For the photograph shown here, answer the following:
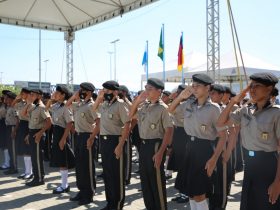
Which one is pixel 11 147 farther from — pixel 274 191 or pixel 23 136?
pixel 274 191

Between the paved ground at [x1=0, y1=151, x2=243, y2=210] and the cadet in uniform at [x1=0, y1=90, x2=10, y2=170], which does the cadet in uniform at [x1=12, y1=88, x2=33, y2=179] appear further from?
the cadet in uniform at [x1=0, y1=90, x2=10, y2=170]

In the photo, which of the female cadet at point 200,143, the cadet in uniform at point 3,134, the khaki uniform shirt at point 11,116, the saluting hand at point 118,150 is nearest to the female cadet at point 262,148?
the female cadet at point 200,143

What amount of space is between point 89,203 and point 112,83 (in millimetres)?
1954

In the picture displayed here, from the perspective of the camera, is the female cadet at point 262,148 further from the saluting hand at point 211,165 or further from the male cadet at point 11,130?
the male cadet at point 11,130

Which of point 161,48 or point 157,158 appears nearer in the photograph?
point 157,158

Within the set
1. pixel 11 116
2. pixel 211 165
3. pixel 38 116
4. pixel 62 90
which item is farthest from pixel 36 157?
pixel 211 165

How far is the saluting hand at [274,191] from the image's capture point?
2760mm

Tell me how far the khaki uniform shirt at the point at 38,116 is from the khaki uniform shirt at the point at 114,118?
88.2 inches

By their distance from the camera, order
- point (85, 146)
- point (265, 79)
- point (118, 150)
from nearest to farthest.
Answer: point (265, 79) → point (118, 150) → point (85, 146)

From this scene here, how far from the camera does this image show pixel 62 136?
6484 millimetres

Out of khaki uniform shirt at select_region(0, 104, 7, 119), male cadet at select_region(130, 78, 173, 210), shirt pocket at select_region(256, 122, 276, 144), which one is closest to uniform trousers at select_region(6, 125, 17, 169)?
khaki uniform shirt at select_region(0, 104, 7, 119)

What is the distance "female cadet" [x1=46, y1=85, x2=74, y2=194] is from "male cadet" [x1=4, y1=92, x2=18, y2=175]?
2.12m

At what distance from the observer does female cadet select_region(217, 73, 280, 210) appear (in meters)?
→ 2.89

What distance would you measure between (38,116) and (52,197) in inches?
65.1
